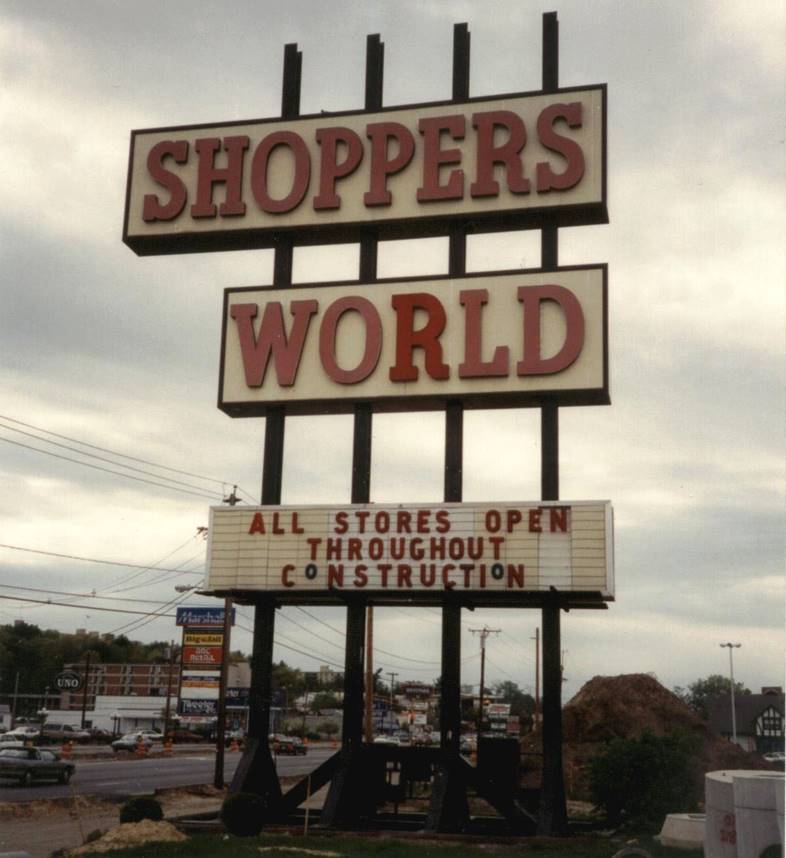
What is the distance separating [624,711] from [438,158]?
89.8 feet

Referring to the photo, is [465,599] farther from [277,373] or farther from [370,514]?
[277,373]

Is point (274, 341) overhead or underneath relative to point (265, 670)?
overhead

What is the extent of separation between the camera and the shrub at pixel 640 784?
78.1 feet

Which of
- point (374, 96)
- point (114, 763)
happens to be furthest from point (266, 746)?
point (114, 763)

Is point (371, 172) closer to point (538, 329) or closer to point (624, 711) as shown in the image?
point (538, 329)

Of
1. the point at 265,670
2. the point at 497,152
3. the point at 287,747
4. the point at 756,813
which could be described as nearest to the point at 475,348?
the point at 497,152

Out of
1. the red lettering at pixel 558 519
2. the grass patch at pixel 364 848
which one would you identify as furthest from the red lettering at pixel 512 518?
the grass patch at pixel 364 848

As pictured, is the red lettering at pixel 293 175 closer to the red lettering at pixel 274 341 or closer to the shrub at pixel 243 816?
the red lettering at pixel 274 341

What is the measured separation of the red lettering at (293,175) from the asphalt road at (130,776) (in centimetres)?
1757

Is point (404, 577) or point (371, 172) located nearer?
point (404, 577)

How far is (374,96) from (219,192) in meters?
3.76

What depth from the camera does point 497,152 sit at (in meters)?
21.4

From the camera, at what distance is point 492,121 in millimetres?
21531

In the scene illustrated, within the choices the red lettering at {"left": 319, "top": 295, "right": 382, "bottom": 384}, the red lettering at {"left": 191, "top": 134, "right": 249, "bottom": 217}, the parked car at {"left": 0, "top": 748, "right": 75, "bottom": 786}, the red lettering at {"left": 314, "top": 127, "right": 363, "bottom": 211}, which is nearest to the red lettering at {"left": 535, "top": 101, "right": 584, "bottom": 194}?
the red lettering at {"left": 314, "top": 127, "right": 363, "bottom": 211}
